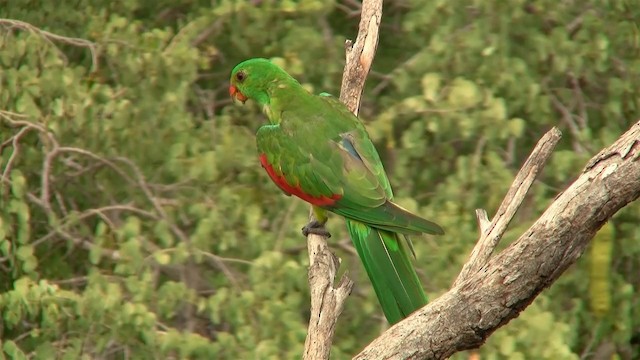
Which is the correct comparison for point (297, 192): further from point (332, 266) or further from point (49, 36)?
point (49, 36)

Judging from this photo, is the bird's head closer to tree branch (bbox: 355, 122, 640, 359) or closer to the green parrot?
the green parrot

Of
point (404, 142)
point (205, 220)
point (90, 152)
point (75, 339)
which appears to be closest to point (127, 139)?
point (90, 152)

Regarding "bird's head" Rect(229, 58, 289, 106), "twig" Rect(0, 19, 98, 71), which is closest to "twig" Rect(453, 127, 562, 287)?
"bird's head" Rect(229, 58, 289, 106)

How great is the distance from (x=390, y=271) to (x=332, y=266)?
0.18 meters

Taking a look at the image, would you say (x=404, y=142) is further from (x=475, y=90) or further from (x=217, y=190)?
(x=217, y=190)

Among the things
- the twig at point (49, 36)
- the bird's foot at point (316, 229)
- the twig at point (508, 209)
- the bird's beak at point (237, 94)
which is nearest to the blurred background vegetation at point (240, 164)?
the twig at point (49, 36)

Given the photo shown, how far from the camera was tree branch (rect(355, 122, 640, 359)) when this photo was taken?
8.13ft

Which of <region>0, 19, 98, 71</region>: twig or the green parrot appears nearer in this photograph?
the green parrot

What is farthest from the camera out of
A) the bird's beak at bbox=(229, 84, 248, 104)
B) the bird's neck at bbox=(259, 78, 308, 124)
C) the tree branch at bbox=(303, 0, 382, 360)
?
the bird's beak at bbox=(229, 84, 248, 104)

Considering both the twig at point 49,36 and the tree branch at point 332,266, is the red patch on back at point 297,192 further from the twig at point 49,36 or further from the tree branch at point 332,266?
the twig at point 49,36

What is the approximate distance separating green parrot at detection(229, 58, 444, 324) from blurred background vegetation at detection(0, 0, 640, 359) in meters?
0.91

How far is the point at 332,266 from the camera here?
337 centimetres

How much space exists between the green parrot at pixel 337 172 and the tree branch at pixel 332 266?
0.09 m

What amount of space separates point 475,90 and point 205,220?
4.06 ft
